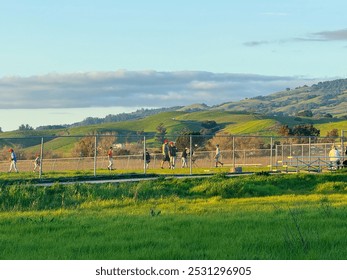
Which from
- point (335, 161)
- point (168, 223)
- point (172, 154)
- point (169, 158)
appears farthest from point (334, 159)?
point (168, 223)

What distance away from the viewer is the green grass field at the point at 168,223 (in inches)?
450

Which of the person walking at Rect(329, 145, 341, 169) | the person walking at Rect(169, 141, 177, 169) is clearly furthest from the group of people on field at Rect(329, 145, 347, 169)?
the person walking at Rect(169, 141, 177, 169)

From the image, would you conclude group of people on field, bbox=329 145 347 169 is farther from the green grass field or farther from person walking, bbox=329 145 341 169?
the green grass field

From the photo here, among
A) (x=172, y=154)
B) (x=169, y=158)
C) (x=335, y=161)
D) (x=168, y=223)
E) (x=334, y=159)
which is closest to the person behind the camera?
(x=168, y=223)

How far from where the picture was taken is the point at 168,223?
49.9 feet

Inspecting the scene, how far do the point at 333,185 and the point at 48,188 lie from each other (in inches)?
424

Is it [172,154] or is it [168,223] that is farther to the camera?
[172,154]

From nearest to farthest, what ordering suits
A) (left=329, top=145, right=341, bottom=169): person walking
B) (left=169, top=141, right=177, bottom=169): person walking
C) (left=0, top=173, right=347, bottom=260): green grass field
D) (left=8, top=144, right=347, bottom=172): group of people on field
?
1. (left=0, top=173, right=347, bottom=260): green grass field
2. (left=329, top=145, right=341, bottom=169): person walking
3. (left=8, top=144, right=347, bottom=172): group of people on field
4. (left=169, top=141, right=177, bottom=169): person walking

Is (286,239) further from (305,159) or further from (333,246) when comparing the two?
(305,159)

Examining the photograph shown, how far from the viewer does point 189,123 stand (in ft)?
530

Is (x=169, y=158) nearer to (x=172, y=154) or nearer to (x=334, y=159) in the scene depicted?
(x=172, y=154)

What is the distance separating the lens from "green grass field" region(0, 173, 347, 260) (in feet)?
37.5

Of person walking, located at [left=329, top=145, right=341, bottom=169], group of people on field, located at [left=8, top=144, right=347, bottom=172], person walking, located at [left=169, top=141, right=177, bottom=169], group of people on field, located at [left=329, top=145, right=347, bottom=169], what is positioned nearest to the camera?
group of people on field, located at [left=329, top=145, right=347, bottom=169]
